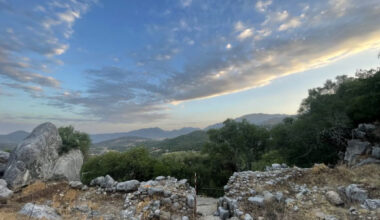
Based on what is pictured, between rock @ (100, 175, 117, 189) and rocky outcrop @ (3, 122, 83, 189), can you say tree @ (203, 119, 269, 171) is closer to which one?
rock @ (100, 175, 117, 189)

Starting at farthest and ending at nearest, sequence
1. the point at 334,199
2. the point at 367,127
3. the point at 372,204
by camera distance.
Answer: the point at 367,127 → the point at 334,199 → the point at 372,204

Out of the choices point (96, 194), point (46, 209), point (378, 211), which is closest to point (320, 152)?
point (378, 211)

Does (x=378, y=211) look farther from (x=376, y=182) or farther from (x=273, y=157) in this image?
(x=273, y=157)

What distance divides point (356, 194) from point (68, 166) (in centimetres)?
1678

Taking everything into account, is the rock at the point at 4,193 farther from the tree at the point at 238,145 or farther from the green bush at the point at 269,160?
the green bush at the point at 269,160

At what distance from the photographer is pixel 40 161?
34.0 feet

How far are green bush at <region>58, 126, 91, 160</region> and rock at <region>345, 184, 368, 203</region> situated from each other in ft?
58.7

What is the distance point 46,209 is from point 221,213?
279 inches

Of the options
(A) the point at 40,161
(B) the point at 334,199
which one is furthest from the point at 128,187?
(B) the point at 334,199

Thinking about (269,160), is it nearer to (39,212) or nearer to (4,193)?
(39,212)

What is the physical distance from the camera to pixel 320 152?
54.8 ft

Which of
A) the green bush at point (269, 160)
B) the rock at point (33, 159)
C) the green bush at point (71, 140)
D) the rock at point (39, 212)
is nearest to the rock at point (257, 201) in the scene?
the rock at point (39, 212)

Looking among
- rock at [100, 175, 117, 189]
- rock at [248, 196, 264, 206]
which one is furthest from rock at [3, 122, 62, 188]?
rock at [248, 196, 264, 206]

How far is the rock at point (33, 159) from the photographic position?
934cm
